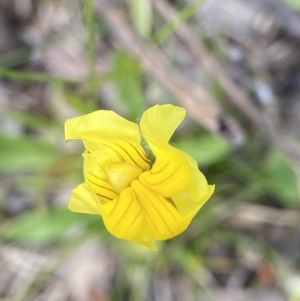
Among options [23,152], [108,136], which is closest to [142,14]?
[23,152]

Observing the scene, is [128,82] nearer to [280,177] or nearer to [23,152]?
[23,152]

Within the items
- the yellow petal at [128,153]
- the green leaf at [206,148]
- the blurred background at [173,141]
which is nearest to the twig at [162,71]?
the blurred background at [173,141]

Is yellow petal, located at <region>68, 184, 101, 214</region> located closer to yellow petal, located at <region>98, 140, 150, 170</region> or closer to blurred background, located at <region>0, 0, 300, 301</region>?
yellow petal, located at <region>98, 140, 150, 170</region>

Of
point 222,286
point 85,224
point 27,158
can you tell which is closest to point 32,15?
point 27,158

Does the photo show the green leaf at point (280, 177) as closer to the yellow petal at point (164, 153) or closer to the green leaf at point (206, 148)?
the green leaf at point (206, 148)

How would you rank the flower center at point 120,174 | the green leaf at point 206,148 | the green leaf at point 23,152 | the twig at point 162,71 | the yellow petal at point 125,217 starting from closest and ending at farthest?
1. the yellow petal at point 125,217
2. the flower center at point 120,174
3. the twig at point 162,71
4. the green leaf at point 206,148
5. the green leaf at point 23,152
